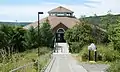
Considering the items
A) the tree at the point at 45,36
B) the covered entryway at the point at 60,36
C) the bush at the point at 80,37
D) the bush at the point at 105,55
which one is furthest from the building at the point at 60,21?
the bush at the point at 105,55

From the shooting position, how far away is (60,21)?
10556cm

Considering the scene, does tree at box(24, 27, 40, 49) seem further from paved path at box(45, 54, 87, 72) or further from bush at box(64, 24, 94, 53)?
paved path at box(45, 54, 87, 72)

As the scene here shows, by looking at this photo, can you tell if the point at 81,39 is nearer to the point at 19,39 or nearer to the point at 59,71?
the point at 19,39

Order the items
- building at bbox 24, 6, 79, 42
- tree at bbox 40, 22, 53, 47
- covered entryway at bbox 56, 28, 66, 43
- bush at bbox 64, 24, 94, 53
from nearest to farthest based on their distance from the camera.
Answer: bush at bbox 64, 24, 94, 53, tree at bbox 40, 22, 53, 47, covered entryway at bbox 56, 28, 66, 43, building at bbox 24, 6, 79, 42

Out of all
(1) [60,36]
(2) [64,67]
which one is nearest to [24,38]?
(1) [60,36]

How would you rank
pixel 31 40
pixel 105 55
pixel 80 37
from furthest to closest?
pixel 31 40, pixel 80 37, pixel 105 55

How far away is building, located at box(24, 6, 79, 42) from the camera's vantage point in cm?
9969

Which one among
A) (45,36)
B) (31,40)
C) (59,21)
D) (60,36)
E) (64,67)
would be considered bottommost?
(64,67)

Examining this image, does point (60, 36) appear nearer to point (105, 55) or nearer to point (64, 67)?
point (105, 55)

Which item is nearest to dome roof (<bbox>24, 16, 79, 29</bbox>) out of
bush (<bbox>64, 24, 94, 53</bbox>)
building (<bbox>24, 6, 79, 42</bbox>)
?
building (<bbox>24, 6, 79, 42</bbox>)

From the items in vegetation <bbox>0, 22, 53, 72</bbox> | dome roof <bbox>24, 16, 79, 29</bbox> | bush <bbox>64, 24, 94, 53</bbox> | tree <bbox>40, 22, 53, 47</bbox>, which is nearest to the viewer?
bush <bbox>64, 24, 94, 53</bbox>

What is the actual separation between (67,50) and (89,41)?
9388 mm

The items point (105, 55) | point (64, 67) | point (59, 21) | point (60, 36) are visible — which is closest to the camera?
point (64, 67)

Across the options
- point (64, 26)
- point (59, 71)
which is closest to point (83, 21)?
point (64, 26)
